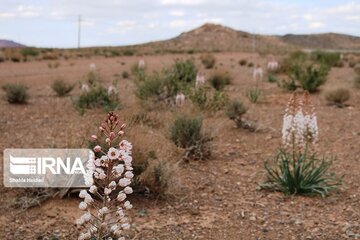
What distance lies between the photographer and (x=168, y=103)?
12.0 metres

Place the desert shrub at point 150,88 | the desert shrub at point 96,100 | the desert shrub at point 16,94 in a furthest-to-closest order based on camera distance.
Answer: the desert shrub at point 16,94 → the desert shrub at point 150,88 → the desert shrub at point 96,100

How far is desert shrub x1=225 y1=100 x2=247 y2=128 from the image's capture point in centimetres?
1000

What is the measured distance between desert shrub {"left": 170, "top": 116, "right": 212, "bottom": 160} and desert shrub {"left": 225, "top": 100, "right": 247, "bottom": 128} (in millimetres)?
1944

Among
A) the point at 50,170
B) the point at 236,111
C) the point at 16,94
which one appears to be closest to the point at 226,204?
the point at 50,170

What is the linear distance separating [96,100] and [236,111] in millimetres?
3278

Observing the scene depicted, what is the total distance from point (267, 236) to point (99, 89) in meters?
7.59

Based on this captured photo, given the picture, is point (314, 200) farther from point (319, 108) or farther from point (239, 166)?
point (319, 108)

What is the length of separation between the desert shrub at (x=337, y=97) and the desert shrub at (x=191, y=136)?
5896mm

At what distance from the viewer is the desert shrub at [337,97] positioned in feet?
42.9

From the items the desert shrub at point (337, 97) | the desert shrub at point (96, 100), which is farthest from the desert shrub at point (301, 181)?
the desert shrub at point (337, 97)

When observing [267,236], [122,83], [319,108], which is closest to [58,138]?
[267,236]

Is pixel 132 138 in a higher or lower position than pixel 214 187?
higher

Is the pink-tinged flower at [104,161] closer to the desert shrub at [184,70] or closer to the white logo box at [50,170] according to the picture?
the white logo box at [50,170]

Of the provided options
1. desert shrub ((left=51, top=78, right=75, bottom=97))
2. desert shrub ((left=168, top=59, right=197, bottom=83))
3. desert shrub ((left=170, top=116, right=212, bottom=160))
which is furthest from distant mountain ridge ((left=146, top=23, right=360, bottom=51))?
desert shrub ((left=170, top=116, right=212, bottom=160))
